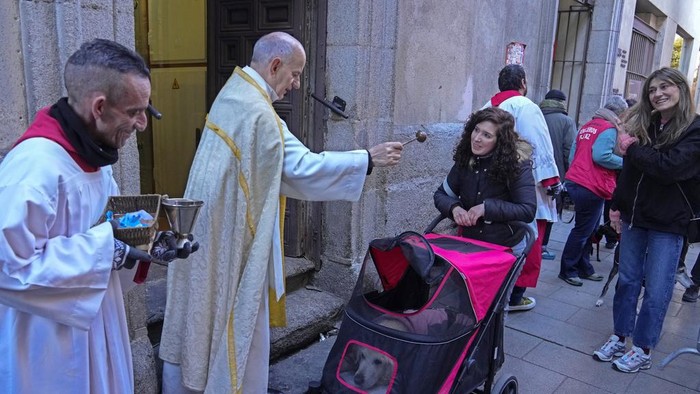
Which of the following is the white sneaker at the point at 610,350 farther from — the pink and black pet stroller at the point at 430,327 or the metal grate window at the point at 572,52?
the metal grate window at the point at 572,52

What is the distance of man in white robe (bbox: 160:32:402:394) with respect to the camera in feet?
8.18

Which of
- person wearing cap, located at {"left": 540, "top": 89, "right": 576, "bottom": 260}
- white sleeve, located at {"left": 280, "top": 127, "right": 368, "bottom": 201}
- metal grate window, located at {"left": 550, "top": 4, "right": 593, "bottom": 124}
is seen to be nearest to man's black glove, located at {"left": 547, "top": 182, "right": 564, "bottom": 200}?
person wearing cap, located at {"left": 540, "top": 89, "right": 576, "bottom": 260}

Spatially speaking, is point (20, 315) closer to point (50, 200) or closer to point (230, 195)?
point (50, 200)

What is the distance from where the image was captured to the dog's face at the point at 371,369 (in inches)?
95.7

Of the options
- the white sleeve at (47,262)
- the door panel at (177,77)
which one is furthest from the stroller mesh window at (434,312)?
the door panel at (177,77)

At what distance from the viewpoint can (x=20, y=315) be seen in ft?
5.08

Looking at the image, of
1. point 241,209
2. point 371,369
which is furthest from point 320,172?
point 371,369

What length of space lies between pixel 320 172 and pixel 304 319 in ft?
5.57

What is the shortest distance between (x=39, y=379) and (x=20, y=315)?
7.7 inches

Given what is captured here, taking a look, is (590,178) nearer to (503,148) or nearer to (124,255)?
(503,148)

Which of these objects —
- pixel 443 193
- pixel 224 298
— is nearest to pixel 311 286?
pixel 443 193

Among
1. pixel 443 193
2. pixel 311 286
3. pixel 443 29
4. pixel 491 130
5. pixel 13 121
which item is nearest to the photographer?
pixel 13 121

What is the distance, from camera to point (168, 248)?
1690mm

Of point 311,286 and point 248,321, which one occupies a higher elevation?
point 248,321
